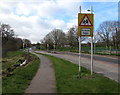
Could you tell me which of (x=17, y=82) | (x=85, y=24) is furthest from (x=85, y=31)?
(x=17, y=82)

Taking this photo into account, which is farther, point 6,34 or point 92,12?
point 6,34

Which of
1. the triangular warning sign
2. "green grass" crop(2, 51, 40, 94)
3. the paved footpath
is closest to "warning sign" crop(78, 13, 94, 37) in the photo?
the triangular warning sign

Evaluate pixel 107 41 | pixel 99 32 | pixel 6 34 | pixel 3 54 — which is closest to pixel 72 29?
pixel 99 32

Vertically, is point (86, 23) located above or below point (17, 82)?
above

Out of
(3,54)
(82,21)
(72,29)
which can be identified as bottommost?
(3,54)

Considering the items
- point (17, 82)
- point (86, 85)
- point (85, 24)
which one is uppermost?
point (85, 24)

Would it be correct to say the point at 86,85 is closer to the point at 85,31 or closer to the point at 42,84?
the point at 42,84

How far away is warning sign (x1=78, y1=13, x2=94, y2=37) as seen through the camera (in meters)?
9.61

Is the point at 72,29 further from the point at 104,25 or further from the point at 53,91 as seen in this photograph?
the point at 53,91

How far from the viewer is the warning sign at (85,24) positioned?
961 centimetres

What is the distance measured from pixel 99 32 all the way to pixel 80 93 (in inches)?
2238

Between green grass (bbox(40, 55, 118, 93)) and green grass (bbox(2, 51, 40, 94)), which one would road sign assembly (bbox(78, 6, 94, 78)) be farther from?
green grass (bbox(2, 51, 40, 94))

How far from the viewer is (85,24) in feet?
31.7

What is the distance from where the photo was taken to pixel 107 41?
5475 cm
